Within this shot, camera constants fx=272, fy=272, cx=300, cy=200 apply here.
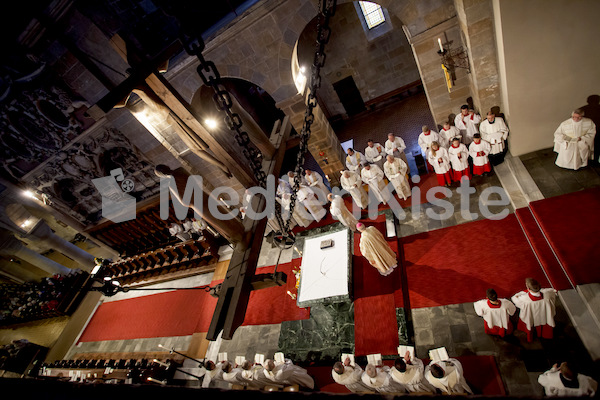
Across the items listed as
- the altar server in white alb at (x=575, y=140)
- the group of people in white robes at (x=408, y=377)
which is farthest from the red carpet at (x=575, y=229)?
the group of people in white robes at (x=408, y=377)

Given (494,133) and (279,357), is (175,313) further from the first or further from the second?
(494,133)

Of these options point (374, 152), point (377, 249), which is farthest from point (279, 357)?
point (374, 152)

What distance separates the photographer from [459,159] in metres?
7.11

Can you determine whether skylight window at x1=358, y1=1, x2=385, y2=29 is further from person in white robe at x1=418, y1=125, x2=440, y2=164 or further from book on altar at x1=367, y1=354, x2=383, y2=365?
book on altar at x1=367, y1=354, x2=383, y2=365

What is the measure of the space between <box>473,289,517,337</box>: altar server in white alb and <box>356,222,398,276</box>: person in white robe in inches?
77.1

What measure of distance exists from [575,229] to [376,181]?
4261 millimetres

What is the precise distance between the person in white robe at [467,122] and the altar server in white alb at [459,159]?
2.71 feet

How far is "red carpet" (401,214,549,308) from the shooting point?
526 centimetres

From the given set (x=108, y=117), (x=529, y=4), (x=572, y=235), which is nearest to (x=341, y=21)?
(x=529, y=4)

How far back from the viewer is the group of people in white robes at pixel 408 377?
4098mm

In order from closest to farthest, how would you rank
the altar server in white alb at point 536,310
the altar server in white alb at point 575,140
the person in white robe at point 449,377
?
the person in white robe at point 449,377, the altar server in white alb at point 536,310, the altar server in white alb at point 575,140

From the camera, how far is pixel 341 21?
35.9 ft

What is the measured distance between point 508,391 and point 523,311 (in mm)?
1214

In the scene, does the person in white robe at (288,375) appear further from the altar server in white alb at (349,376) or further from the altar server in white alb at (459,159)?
the altar server in white alb at (459,159)
